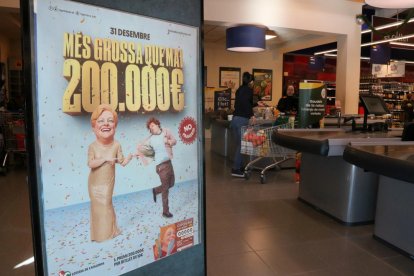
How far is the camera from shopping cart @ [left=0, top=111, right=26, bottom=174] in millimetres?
6034

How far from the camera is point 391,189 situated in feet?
9.25

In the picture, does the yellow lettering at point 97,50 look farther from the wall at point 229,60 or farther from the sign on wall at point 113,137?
the wall at point 229,60

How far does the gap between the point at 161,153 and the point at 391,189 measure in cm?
212

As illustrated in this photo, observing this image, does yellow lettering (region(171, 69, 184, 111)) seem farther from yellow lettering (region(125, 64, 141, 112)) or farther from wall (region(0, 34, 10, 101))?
wall (region(0, 34, 10, 101))

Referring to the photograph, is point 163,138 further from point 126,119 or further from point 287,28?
point 287,28

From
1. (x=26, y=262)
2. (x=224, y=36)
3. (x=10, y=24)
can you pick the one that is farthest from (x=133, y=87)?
(x=224, y=36)

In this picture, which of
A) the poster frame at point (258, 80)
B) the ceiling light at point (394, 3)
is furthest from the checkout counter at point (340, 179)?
the poster frame at point (258, 80)

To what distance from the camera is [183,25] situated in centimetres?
167

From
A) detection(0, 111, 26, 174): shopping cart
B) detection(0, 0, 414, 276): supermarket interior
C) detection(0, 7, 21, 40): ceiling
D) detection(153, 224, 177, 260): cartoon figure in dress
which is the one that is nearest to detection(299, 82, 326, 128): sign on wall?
detection(0, 0, 414, 276): supermarket interior

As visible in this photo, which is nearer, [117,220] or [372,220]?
[117,220]

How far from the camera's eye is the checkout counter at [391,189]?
227cm

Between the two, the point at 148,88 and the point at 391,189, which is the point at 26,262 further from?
the point at 391,189

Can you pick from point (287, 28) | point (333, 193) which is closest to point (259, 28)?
point (287, 28)

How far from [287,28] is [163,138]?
628 cm
